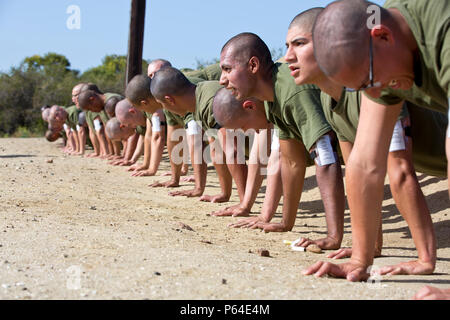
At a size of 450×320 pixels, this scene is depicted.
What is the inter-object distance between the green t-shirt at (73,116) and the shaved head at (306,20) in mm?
11934

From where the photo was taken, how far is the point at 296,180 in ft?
15.5

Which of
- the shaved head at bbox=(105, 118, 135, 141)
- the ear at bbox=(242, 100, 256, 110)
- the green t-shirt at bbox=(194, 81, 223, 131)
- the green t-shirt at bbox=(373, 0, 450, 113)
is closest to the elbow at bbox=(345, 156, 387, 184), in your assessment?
→ the green t-shirt at bbox=(373, 0, 450, 113)

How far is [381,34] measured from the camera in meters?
2.21

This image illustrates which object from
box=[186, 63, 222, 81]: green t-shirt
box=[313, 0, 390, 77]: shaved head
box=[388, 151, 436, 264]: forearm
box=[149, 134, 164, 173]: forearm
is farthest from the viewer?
box=[149, 134, 164, 173]: forearm

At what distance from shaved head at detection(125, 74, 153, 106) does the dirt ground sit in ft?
5.52

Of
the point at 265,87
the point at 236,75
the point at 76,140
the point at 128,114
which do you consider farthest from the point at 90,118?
the point at 265,87

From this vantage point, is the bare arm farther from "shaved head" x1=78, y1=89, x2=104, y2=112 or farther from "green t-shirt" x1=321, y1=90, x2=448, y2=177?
"shaved head" x1=78, y1=89, x2=104, y2=112

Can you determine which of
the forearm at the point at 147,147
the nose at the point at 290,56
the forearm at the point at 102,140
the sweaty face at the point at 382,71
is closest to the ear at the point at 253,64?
the nose at the point at 290,56

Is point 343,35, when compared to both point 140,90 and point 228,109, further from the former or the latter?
point 140,90

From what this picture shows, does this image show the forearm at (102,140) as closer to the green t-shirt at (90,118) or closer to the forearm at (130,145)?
the green t-shirt at (90,118)

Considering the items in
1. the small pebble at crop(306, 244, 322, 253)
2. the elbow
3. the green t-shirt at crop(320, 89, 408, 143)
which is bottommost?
the small pebble at crop(306, 244, 322, 253)

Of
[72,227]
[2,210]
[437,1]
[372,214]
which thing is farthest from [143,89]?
[437,1]

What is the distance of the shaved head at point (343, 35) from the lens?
7.29 ft

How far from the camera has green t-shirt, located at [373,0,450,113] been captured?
211cm
